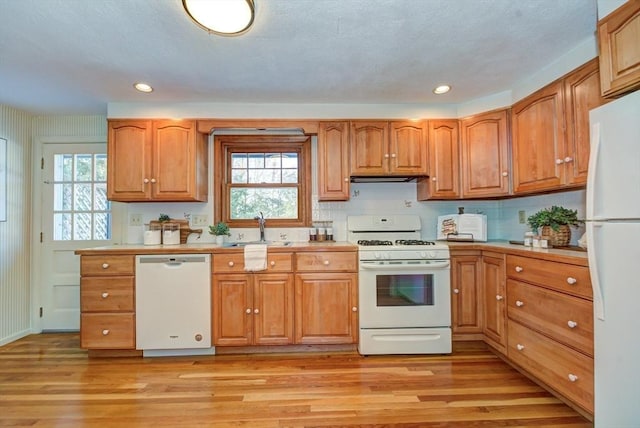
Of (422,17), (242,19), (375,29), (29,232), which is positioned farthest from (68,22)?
(29,232)

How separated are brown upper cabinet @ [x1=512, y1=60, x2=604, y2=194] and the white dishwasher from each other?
2835 millimetres

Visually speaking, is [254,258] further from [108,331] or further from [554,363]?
[554,363]

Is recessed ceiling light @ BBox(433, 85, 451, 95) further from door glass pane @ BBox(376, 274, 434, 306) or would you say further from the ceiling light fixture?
the ceiling light fixture

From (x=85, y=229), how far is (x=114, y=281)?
1134mm

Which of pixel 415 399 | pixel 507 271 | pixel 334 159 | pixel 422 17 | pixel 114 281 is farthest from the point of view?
pixel 334 159

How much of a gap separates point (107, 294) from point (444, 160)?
331cm

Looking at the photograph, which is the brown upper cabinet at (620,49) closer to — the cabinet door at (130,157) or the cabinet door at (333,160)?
the cabinet door at (333,160)

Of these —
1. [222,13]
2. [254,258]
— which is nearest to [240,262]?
[254,258]

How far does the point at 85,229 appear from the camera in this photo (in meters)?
3.33

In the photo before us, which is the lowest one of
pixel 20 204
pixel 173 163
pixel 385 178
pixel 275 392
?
pixel 275 392

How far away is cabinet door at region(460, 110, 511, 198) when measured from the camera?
9.28 feet

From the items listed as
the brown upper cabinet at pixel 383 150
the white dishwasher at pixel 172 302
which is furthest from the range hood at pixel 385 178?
the white dishwasher at pixel 172 302

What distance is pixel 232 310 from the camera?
105 inches

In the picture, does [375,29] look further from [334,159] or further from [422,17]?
[334,159]
